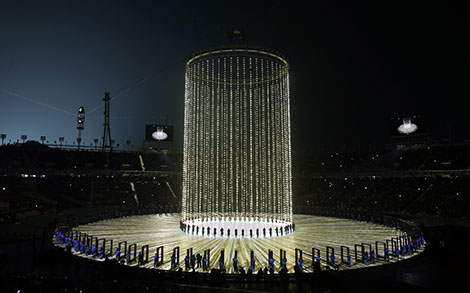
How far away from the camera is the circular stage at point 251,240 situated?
14.5m

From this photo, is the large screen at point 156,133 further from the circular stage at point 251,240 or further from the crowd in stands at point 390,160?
the circular stage at point 251,240

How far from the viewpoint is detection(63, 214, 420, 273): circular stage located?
14477 millimetres

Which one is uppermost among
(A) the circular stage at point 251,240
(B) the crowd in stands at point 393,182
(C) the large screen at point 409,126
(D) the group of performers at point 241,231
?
(C) the large screen at point 409,126

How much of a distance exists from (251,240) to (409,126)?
3355cm

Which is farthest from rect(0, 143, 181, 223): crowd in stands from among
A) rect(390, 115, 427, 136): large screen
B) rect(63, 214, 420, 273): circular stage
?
rect(390, 115, 427, 136): large screen

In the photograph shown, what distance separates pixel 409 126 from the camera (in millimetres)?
41750

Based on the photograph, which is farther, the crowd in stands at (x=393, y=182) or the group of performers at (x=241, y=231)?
the crowd in stands at (x=393, y=182)

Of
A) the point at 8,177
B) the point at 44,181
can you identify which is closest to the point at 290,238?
the point at 44,181

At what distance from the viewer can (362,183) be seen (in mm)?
43031

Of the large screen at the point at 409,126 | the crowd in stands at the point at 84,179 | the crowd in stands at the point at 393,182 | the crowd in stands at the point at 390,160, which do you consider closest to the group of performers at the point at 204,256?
the crowd in stands at the point at 393,182

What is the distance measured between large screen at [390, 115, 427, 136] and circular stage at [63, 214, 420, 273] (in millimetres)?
22340

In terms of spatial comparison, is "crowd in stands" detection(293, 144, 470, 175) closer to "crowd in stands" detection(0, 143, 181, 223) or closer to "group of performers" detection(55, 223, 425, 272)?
"crowd in stands" detection(0, 143, 181, 223)

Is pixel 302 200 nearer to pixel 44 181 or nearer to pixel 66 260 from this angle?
pixel 66 260

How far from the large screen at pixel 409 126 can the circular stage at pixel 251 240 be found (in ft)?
73.3
